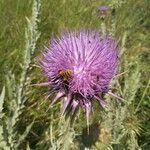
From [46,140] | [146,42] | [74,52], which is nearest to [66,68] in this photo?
[74,52]

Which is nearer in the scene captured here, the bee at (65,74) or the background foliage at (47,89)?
the bee at (65,74)

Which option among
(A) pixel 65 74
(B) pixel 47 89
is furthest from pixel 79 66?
(B) pixel 47 89

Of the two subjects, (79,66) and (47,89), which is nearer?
(79,66)

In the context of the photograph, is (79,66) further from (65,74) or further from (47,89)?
(47,89)

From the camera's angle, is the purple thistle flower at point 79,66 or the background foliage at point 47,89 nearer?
the purple thistle flower at point 79,66

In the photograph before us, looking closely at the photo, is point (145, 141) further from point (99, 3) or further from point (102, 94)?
point (99, 3)
